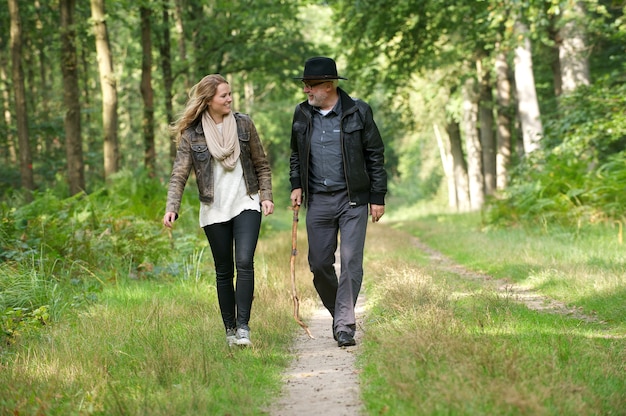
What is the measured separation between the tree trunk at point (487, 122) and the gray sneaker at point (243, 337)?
64.8ft

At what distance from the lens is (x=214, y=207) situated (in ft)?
22.3

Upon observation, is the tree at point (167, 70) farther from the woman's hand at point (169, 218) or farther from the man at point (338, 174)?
the woman's hand at point (169, 218)

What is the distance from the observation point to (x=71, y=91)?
17922 millimetres

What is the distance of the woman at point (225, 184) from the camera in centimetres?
678

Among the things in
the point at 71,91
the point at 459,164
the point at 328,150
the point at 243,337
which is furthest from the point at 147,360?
the point at 459,164

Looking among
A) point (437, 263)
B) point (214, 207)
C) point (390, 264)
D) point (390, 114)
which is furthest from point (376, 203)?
point (390, 114)

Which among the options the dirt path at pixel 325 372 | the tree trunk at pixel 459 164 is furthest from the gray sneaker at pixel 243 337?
the tree trunk at pixel 459 164

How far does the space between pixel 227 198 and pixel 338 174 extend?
1005mm

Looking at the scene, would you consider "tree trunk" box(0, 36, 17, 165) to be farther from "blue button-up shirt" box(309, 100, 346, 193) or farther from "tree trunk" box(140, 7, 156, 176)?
"blue button-up shirt" box(309, 100, 346, 193)

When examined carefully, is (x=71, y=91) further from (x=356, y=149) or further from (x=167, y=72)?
(x=356, y=149)

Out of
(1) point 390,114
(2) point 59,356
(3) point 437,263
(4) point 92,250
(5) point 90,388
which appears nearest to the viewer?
(5) point 90,388

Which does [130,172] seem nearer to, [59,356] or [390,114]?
[59,356]

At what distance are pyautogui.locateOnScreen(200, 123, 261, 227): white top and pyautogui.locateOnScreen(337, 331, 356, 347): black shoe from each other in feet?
4.28

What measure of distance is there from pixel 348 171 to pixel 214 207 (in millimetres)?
1199
